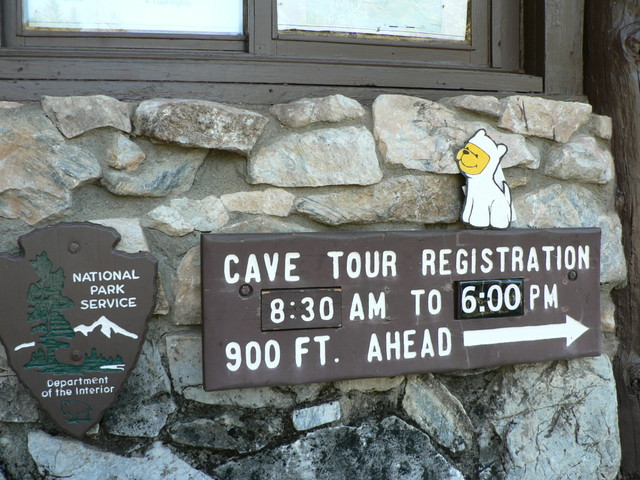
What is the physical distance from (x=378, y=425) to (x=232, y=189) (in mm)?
696

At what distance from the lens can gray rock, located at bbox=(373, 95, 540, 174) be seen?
166cm

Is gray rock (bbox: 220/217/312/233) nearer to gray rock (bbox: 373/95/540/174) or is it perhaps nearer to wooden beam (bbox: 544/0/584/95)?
gray rock (bbox: 373/95/540/174)

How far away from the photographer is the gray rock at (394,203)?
1.61 m

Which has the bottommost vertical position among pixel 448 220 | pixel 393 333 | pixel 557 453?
pixel 557 453

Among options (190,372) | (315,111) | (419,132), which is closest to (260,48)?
(315,111)

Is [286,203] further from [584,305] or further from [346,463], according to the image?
[584,305]

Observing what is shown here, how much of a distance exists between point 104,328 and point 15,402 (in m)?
0.26

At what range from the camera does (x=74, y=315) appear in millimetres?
1431

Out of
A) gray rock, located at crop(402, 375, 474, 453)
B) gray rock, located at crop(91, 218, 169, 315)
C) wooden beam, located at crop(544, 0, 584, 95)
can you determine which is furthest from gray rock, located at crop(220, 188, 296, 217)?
wooden beam, located at crop(544, 0, 584, 95)

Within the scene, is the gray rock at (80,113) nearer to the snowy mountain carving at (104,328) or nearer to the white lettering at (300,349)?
the snowy mountain carving at (104,328)

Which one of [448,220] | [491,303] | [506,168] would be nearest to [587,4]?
[506,168]

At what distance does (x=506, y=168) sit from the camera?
1768 millimetres

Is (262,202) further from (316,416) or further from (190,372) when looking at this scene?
(316,416)

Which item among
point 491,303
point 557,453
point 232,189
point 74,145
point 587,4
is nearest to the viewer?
point 74,145
